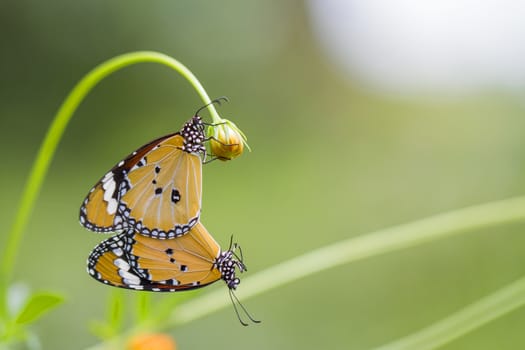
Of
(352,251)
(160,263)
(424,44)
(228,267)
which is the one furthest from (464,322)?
(424,44)

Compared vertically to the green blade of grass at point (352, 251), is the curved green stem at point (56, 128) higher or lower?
higher

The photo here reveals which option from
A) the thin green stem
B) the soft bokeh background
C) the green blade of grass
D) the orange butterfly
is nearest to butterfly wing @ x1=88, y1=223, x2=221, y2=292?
the orange butterfly

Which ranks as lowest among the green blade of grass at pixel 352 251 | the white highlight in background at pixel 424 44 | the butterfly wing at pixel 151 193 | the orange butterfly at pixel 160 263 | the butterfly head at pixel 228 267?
the green blade of grass at pixel 352 251

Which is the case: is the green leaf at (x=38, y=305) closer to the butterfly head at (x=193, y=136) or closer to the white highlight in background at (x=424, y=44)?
the butterfly head at (x=193, y=136)

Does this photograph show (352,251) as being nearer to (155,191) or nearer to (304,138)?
(155,191)

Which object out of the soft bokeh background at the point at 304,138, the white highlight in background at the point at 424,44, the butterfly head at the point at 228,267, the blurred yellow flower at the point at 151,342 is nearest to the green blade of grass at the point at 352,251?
the blurred yellow flower at the point at 151,342

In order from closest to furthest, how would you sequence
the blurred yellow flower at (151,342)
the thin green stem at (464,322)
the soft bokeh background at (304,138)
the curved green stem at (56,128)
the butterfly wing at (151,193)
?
the butterfly wing at (151,193)
the curved green stem at (56,128)
the blurred yellow flower at (151,342)
the thin green stem at (464,322)
the soft bokeh background at (304,138)

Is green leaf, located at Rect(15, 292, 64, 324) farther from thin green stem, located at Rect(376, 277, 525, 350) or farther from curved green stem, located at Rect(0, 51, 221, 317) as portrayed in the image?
thin green stem, located at Rect(376, 277, 525, 350)

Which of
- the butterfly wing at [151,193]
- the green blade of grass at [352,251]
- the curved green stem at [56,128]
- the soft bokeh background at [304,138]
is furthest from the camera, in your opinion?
the soft bokeh background at [304,138]
